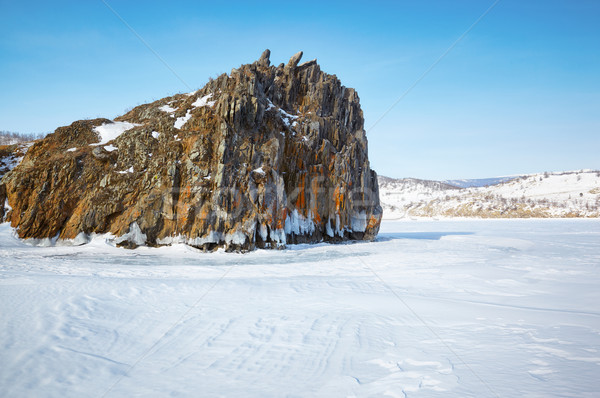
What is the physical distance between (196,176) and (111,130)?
11143 mm

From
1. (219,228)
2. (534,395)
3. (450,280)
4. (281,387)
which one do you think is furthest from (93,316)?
(219,228)

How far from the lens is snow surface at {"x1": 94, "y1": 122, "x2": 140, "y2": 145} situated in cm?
3088

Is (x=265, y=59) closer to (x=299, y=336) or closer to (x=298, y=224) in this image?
(x=298, y=224)

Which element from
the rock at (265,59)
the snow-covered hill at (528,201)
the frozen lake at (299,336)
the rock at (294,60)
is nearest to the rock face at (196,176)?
the rock at (265,59)

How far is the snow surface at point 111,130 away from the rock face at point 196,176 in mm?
96

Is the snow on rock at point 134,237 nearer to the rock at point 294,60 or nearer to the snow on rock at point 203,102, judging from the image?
the snow on rock at point 203,102

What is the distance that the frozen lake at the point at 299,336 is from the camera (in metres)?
5.64

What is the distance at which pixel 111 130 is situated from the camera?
3156 centimetres

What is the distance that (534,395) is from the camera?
4.99 metres

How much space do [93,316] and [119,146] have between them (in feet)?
81.4

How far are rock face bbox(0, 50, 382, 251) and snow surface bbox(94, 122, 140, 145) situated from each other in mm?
96

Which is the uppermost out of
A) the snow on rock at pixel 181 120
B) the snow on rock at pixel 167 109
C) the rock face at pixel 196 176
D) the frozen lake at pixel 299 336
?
the snow on rock at pixel 167 109

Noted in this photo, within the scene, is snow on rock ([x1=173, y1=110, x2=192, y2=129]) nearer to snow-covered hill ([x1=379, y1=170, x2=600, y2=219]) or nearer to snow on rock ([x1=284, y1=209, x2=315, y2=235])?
snow on rock ([x1=284, y1=209, x2=315, y2=235])

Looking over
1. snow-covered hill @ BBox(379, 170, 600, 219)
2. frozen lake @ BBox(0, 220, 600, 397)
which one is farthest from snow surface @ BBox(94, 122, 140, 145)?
snow-covered hill @ BBox(379, 170, 600, 219)
